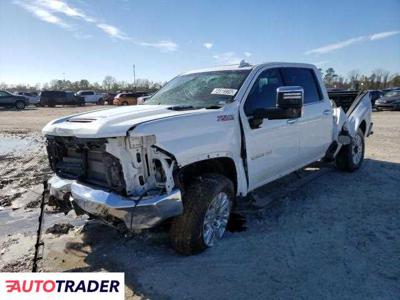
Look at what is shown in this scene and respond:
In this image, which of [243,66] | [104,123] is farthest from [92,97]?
[104,123]

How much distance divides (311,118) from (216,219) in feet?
7.83

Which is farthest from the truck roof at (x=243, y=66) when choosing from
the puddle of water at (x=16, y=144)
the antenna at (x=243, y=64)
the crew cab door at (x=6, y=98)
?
the crew cab door at (x=6, y=98)

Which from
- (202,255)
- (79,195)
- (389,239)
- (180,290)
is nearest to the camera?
(180,290)

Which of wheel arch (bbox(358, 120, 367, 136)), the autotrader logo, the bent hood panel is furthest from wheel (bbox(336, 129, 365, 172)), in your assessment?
the autotrader logo

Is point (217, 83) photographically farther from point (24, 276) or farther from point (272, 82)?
point (24, 276)

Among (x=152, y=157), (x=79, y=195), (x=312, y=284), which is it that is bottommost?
(x=312, y=284)

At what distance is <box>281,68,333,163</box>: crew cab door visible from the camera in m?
5.42

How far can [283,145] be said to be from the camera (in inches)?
197

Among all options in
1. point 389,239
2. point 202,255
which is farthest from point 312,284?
point 389,239

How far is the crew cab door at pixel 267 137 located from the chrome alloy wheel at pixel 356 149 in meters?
2.30

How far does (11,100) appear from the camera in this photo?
112 feet

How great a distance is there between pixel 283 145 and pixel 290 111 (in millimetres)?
868

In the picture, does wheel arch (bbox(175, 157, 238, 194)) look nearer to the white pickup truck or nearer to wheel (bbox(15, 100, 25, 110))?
the white pickup truck

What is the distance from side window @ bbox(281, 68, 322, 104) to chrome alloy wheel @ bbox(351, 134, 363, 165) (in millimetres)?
1605
